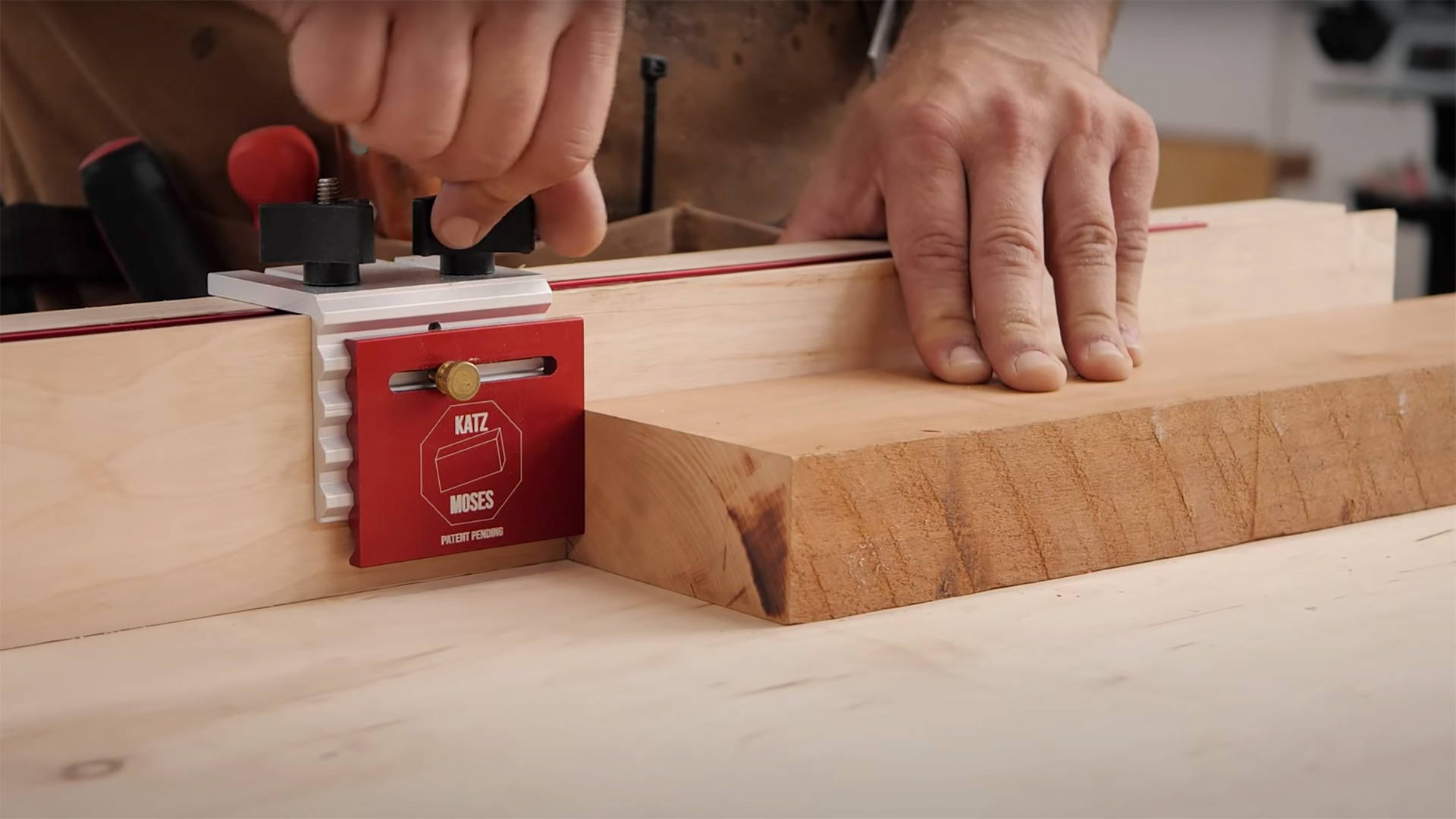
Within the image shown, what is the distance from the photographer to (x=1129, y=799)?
61 centimetres

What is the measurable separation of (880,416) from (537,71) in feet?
1.09

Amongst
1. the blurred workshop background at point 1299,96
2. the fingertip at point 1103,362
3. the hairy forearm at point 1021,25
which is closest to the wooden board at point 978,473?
the fingertip at point 1103,362

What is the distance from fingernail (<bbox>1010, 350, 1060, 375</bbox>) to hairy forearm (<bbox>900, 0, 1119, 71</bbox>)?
34cm

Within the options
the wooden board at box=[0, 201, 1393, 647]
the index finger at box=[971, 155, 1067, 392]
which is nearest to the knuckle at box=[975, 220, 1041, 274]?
the index finger at box=[971, 155, 1067, 392]

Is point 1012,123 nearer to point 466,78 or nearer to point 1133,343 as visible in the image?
point 1133,343

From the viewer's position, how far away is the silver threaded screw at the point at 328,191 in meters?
0.86

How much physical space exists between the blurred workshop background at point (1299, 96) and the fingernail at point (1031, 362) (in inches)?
152

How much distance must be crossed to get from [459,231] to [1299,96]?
16.9 ft

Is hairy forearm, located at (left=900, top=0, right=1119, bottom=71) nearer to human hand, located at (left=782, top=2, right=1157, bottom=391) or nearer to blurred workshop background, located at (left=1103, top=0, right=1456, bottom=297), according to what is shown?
human hand, located at (left=782, top=2, right=1157, bottom=391)

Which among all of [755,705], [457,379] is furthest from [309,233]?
[755,705]

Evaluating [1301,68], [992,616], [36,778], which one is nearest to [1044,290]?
[992,616]

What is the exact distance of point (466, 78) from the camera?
67 centimetres

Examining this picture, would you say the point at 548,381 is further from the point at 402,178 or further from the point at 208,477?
the point at 402,178

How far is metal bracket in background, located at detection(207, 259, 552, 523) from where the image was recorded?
82 cm
